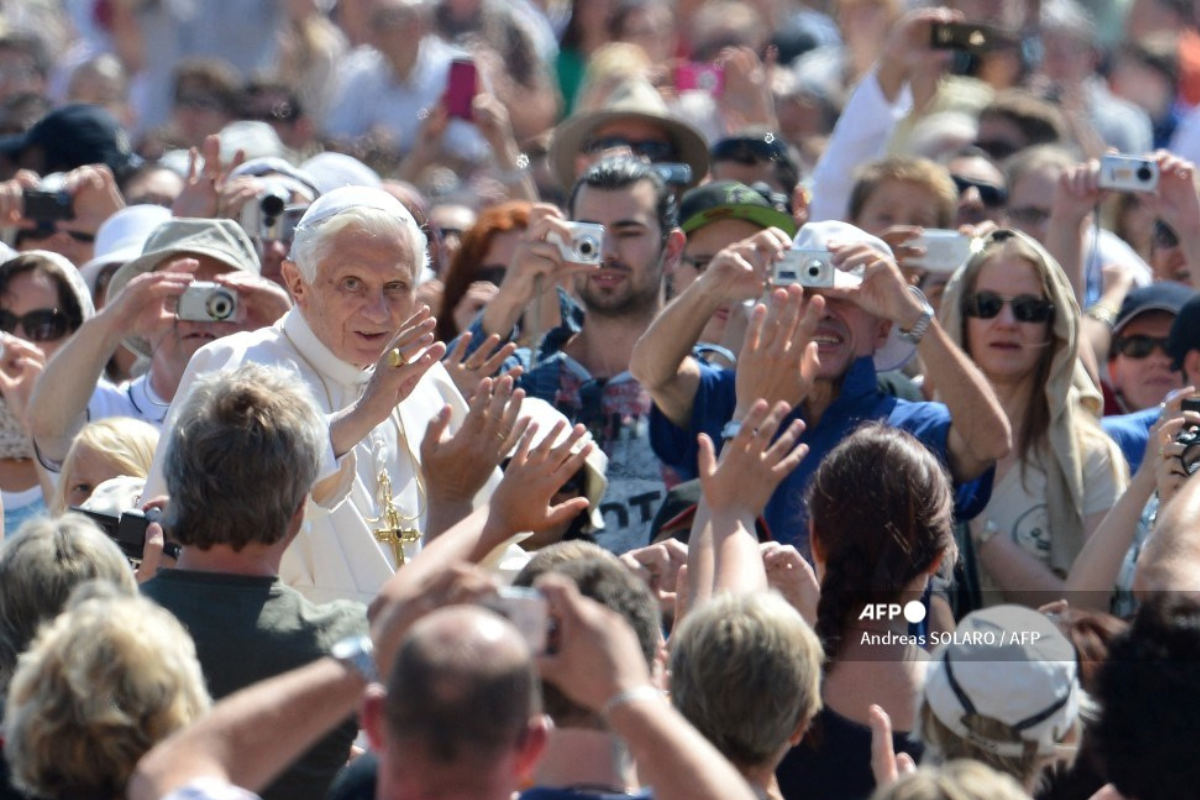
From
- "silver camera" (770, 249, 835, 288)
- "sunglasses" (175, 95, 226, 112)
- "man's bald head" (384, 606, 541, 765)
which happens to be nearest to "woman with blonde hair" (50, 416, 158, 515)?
"silver camera" (770, 249, 835, 288)

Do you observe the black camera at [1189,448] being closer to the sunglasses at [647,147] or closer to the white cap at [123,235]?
the sunglasses at [647,147]

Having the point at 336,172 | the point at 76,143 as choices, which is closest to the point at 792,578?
the point at 336,172

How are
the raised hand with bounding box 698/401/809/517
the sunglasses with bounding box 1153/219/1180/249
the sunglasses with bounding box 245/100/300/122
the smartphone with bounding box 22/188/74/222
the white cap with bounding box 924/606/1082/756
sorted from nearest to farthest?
the white cap with bounding box 924/606/1082/756, the raised hand with bounding box 698/401/809/517, the sunglasses with bounding box 1153/219/1180/249, the smartphone with bounding box 22/188/74/222, the sunglasses with bounding box 245/100/300/122

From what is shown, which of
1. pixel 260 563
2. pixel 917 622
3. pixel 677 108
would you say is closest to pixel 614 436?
pixel 917 622

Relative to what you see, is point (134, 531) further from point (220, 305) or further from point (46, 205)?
point (46, 205)

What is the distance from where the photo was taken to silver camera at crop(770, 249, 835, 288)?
552 centimetres

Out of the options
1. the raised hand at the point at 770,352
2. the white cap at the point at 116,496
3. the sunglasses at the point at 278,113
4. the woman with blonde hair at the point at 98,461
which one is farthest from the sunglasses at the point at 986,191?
the white cap at the point at 116,496

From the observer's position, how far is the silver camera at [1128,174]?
6.73m

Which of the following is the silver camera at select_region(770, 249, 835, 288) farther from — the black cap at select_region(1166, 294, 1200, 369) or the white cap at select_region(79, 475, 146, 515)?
the white cap at select_region(79, 475, 146, 515)

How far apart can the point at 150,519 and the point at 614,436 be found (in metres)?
1.89

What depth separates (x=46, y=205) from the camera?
24.5 ft

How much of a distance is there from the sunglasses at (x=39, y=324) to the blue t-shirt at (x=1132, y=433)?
3.16 meters

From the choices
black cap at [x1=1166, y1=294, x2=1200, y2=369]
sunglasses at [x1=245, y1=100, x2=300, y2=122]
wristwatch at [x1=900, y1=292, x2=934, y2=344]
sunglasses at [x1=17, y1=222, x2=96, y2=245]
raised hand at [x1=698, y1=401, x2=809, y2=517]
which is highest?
raised hand at [x1=698, y1=401, x2=809, y2=517]

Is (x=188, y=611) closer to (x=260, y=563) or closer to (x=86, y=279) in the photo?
(x=260, y=563)
